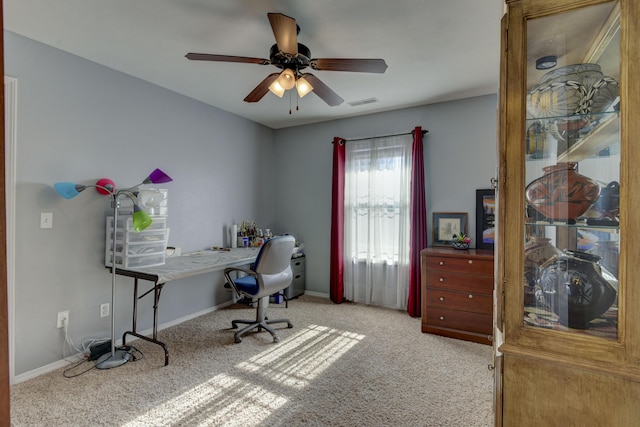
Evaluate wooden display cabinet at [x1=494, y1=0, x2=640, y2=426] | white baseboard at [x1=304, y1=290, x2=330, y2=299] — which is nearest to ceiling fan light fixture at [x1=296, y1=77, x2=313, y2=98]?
wooden display cabinet at [x1=494, y1=0, x2=640, y2=426]

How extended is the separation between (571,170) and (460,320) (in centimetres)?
238


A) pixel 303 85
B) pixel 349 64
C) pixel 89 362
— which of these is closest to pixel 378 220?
pixel 303 85

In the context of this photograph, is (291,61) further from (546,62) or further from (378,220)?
(378,220)

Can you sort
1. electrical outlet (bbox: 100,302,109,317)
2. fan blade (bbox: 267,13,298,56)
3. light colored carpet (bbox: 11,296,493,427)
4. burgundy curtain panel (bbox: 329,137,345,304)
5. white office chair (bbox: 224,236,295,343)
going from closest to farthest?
fan blade (bbox: 267,13,298,56) < light colored carpet (bbox: 11,296,493,427) < electrical outlet (bbox: 100,302,109,317) < white office chair (bbox: 224,236,295,343) < burgundy curtain panel (bbox: 329,137,345,304)

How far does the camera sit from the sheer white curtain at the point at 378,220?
3.88 metres

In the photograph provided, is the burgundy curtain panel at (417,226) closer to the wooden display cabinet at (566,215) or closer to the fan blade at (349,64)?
the fan blade at (349,64)

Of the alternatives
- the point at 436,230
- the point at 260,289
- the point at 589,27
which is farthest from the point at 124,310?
the point at 589,27

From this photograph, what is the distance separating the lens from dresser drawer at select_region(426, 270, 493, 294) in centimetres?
296

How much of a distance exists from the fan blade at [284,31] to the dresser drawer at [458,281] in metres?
2.46

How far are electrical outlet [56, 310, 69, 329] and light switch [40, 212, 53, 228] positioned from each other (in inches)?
27.8

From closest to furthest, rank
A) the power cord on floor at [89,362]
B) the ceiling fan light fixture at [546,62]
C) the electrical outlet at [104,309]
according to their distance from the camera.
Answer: the ceiling fan light fixture at [546,62], the power cord on floor at [89,362], the electrical outlet at [104,309]

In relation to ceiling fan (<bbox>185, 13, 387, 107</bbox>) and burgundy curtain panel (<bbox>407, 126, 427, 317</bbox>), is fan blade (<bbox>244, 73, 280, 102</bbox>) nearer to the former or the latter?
ceiling fan (<bbox>185, 13, 387, 107</bbox>)

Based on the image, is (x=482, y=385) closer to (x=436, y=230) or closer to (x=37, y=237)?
(x=436, y=230)

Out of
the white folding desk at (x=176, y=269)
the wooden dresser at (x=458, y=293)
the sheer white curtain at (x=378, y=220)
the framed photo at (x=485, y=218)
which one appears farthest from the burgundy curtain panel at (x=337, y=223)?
the framed photo at (x=485, y=218)
